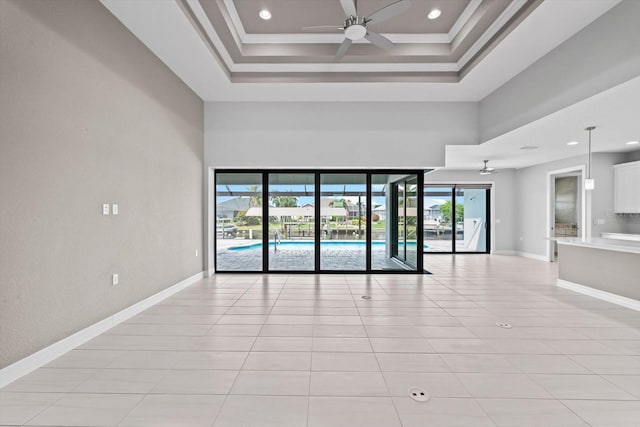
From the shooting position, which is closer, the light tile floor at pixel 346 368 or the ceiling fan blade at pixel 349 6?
the light tile floor at pixel 346 368

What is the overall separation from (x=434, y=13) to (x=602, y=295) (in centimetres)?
472

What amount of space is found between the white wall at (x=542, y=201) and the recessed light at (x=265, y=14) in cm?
676

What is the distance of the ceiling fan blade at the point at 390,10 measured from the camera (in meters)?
2.93

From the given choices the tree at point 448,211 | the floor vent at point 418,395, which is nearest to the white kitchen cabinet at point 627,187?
the tree at point 448,211

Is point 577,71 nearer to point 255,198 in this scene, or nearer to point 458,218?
point 255,198

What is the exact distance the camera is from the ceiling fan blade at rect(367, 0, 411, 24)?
9.61 ft

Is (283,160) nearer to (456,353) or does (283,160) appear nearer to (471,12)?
(471,12)

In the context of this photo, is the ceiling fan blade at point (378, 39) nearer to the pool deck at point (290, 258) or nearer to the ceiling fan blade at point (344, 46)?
the ceiling fan blade at point (344, 46)

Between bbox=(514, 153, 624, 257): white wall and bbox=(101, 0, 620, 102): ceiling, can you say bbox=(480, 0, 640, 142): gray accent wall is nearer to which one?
bbox=(101, 0, 620, 102): ceiling

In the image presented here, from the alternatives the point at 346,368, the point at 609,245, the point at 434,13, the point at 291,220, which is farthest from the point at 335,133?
the point at 609,245

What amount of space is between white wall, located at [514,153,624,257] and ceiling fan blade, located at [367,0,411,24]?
5801 mm

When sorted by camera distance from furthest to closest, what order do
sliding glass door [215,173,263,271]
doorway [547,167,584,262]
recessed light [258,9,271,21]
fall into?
1. doorway [547,167,584,262]
2. sliding glass door [215,173,263,271]
3. recessed light [258,9,271,21]

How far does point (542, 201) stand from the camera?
812 centimetres

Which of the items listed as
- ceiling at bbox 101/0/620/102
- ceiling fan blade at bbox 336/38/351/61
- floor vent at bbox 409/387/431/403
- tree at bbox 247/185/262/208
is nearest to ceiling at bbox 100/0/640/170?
ceiling at bbox 101/0/620/102
